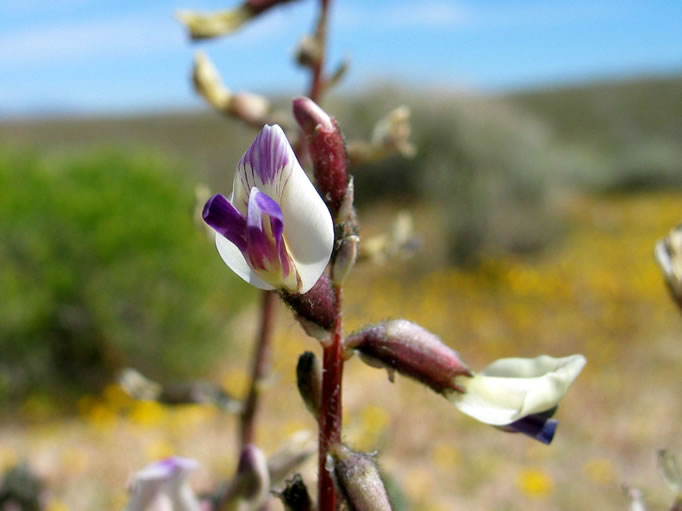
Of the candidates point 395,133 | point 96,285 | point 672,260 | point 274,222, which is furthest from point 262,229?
point 96,285

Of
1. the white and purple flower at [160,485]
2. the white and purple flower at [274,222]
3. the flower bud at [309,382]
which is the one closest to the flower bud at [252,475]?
the white and purple flower at [160,485]

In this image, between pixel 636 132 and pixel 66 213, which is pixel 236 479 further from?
pixel 636 132

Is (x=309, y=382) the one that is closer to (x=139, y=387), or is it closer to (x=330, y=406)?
(x=330, y=406)

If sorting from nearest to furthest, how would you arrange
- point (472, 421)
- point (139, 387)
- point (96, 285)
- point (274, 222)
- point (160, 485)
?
point (274, 222)
point (160, 485)
point (139, 387)
point (472, 421)
point (96, 285)

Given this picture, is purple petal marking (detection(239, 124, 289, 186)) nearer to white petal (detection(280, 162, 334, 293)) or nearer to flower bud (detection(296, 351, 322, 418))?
white petal (detection(280, 162, 334, 293))

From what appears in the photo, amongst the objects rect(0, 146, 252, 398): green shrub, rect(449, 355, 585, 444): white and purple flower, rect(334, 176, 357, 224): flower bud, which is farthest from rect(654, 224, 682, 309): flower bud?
rect(0, 146, 252, 398): green shrub

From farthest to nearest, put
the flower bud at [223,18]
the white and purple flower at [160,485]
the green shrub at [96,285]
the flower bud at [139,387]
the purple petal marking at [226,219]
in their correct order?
the green shrub at [96,285]
the flower bud at [139,387]
the flower bud at [223,18]
the white and purple flower at [160,485]
the purple petal marking at [226,219]

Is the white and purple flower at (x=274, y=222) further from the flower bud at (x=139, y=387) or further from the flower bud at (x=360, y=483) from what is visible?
the flower bud at (x=139, y=387)
